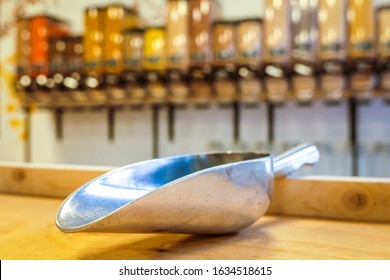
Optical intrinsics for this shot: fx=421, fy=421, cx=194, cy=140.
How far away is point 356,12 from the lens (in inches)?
86.5

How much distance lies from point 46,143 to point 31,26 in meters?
1.14

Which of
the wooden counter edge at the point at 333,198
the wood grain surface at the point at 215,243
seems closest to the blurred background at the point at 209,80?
the wooden counter edge at the point at 333,198

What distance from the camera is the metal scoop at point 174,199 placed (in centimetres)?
46

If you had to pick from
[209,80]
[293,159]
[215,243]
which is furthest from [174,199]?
[209,80]

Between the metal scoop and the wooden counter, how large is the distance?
0.04 metres

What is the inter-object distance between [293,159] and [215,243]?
21cm

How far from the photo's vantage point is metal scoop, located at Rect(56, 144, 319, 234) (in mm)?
458

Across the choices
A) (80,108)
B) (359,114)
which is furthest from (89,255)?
(80,108)

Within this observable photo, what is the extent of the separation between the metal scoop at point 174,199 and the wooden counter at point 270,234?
35mm

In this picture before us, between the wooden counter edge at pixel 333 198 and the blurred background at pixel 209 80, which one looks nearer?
the wooden counter edge at pixel 333 198

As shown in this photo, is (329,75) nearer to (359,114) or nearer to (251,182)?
(359,114)

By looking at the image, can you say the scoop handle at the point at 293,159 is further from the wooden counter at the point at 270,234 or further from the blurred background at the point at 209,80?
the blurred background at the point at 209,80

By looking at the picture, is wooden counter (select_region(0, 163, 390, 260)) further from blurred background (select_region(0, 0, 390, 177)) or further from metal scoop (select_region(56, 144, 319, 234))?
blurred background (select_region(0, 0, 390, 177))

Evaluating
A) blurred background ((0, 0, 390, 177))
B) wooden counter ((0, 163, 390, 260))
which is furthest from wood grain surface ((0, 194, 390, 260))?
blurred background ((0, 0, 390, 177))
